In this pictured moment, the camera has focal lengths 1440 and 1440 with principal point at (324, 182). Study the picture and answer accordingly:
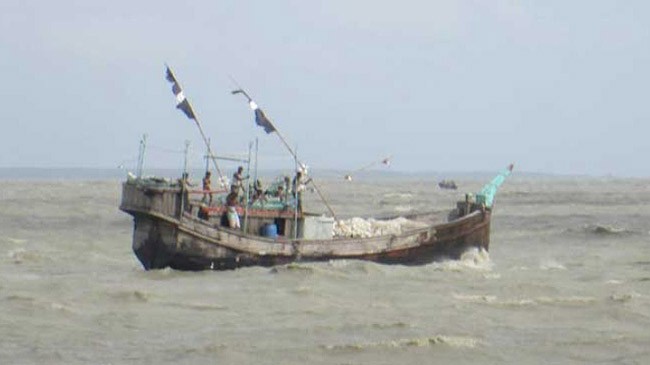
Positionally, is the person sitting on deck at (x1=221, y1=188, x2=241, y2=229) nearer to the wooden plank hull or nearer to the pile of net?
the wooden plank hull

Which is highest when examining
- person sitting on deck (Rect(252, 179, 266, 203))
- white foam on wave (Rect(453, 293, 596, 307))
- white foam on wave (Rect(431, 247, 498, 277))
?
person sitting on deck (Rect(252, 179, 266, 203))

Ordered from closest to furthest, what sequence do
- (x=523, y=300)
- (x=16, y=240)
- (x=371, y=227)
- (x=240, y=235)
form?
(x=523, y=300), (x=240, y=235), (x=371, y=227), (x=16, y=240)

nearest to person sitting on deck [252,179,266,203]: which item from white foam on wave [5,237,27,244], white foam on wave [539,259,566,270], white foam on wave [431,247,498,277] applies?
white foam on wave [431,247,498,277]

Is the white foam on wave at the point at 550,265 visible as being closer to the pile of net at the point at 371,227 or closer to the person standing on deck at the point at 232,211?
the pile of net at the point at 371,227

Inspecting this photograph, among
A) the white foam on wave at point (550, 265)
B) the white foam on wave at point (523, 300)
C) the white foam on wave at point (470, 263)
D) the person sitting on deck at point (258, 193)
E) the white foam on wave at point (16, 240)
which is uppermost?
the person sitting on deck at point (258, 193)

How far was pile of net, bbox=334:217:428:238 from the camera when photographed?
3048 centimetres

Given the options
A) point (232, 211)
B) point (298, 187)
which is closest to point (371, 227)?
point (298, 187)

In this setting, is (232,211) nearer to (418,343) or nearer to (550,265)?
(550,265)

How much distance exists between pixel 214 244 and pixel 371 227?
520 cm

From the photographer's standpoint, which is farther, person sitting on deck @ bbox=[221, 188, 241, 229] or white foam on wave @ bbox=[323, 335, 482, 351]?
person sitting on deck @ bbox=[221, 188, 241, 229]

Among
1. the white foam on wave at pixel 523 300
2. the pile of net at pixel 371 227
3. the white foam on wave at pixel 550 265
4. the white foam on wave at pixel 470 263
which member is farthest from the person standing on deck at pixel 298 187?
the white foam on wave at pixel 550 265

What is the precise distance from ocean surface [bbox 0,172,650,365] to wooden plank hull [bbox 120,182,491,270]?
1.03 ft

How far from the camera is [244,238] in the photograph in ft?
90.5

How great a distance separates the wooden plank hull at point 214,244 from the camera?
26859 millimetres
